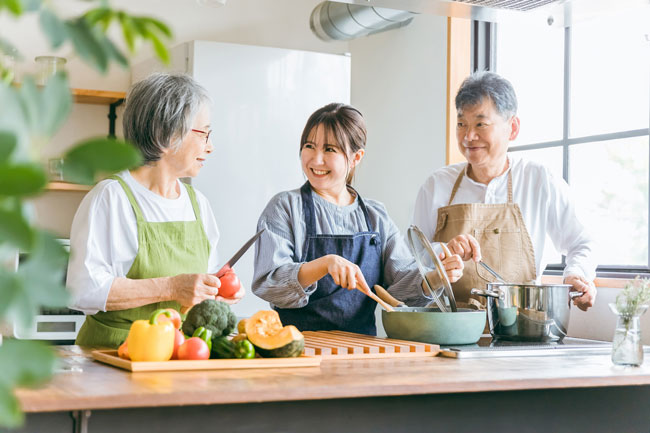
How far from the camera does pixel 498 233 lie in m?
2.41

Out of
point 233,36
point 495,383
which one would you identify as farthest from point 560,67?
point 495,383

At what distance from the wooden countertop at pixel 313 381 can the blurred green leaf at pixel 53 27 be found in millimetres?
745

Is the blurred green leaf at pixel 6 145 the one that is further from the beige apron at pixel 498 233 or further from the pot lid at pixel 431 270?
the beige apron at pixel 498 233

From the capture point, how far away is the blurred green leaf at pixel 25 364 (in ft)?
0.82

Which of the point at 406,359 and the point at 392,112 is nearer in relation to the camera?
the point at 406,359

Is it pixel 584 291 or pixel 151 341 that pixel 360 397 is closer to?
pixel 151 341

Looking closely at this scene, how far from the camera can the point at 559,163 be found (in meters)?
3.30

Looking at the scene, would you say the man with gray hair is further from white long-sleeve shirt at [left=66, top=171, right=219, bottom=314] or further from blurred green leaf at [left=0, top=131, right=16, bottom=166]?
blurred green leaf at [left=0, top=131, right=16, bottom=166]

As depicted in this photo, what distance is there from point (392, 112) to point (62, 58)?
1.77 metres

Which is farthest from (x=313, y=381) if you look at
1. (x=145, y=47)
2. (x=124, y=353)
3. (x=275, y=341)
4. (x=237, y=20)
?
(x=237, y=20)

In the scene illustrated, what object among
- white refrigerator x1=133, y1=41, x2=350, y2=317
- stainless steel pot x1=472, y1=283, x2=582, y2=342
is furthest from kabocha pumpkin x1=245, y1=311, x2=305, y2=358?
white refrigerator x1=133, y1=41, x2=350, y2=317

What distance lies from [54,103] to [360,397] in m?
1.14

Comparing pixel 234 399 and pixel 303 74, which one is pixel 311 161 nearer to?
pixel 234 399

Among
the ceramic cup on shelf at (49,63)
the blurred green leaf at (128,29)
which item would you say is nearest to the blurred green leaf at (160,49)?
the blurred green leaf at (128,29)
